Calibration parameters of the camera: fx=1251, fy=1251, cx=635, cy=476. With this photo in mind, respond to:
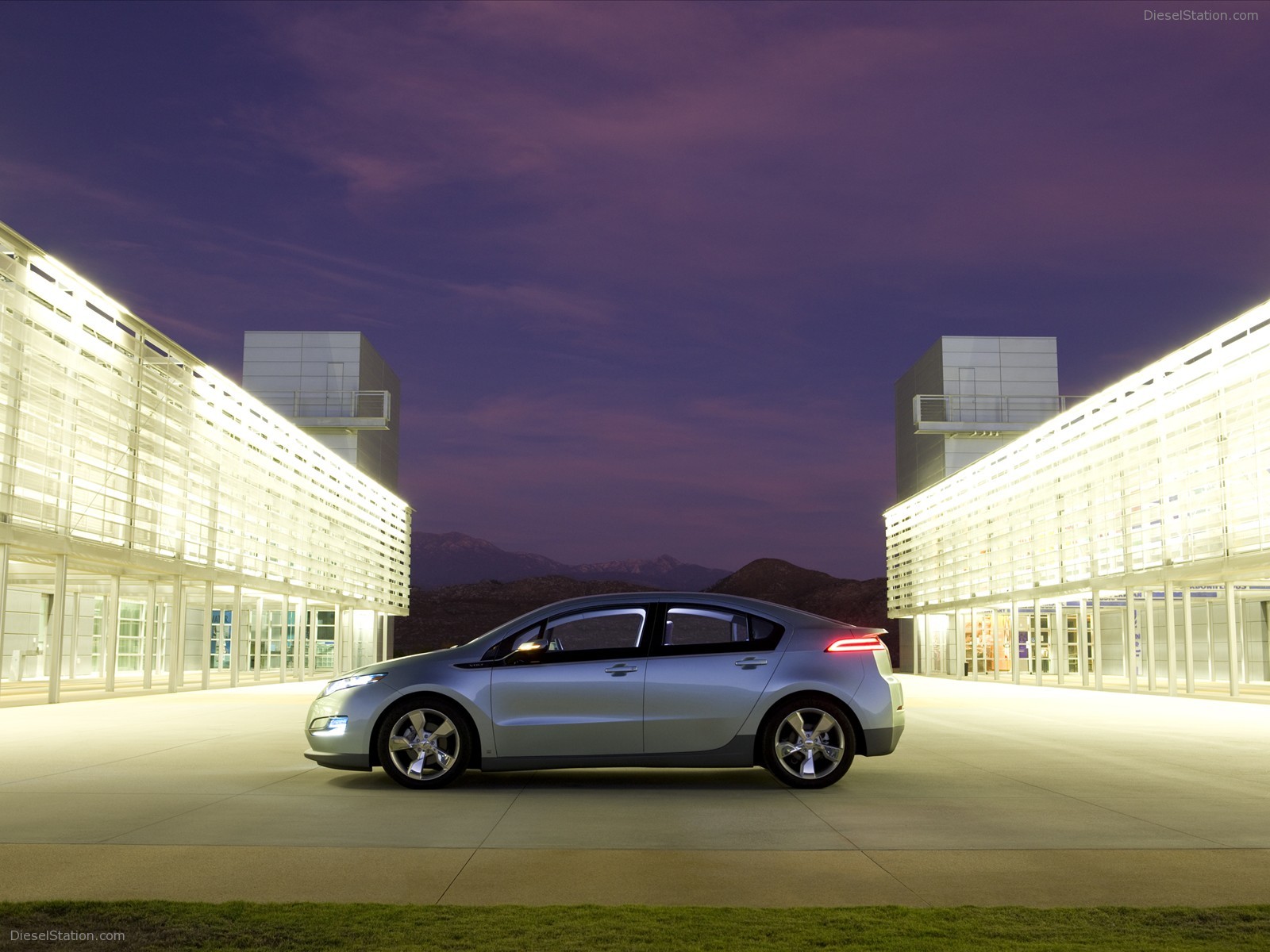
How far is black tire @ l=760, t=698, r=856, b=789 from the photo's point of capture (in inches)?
381

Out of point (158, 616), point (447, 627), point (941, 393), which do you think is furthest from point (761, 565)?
point (158, 616)

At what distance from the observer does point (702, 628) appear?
991cm

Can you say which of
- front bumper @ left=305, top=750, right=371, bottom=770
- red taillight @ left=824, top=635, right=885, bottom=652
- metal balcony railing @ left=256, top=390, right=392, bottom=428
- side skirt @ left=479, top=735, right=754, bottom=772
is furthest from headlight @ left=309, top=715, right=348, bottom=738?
metal balcony railing @ left=256, top=390, right=392, bottom=428

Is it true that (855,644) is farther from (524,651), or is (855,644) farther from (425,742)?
(425,742)

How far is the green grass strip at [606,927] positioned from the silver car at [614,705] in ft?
13.6

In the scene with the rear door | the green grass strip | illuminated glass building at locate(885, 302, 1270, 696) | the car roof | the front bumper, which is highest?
illuminated glass building at locate(885, 302, 1270, 696)

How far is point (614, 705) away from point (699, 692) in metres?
0.67

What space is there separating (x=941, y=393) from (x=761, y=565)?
363ft

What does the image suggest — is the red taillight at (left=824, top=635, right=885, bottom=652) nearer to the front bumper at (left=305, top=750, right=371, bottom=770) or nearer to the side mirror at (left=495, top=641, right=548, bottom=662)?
the side mirror at (left=495, top=641, right=548, bottom=662)

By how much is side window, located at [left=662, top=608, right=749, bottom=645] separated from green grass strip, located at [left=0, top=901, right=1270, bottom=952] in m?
4.48

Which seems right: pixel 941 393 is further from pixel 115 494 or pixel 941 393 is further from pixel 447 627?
pixel 447 627

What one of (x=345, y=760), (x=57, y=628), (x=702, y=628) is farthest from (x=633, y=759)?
(x=57, y=628)

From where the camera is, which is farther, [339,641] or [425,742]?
[339,641]

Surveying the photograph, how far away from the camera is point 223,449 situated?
32.2 metres
